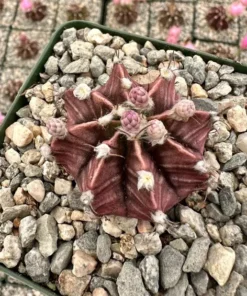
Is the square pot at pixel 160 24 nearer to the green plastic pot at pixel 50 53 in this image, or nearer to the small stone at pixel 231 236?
the green plastic pot at pixel 50 53

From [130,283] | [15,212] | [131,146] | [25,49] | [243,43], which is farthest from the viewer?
[25,49]

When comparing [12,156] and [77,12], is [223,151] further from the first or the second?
[77,12]

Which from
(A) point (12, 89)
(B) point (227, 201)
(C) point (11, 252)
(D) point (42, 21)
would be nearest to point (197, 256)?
(B) point (227, 201)

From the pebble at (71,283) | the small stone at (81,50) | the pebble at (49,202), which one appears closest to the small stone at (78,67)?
the small stone at (81,50)

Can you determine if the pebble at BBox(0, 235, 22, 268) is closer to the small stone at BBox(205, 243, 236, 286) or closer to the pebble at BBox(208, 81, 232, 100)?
the small stone at BBox(205, 243, 236, 286)

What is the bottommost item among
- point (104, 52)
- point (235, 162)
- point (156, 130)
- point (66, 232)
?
point (66, 232)

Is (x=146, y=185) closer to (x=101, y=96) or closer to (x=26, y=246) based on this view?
(x=101, y=96)
